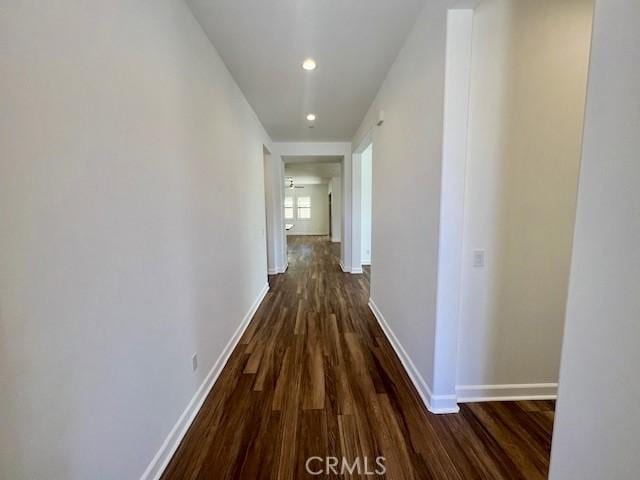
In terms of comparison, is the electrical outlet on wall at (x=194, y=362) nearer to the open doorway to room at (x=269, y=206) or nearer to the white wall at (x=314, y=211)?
the open doorway to room at (x=269, y=206)

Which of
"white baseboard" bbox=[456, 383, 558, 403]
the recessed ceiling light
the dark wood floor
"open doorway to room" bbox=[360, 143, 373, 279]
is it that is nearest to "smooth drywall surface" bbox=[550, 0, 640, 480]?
the dark wood floor

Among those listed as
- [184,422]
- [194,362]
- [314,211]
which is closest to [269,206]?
[194,362]

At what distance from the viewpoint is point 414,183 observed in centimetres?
215

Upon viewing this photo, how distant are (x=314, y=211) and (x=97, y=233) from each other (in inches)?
505

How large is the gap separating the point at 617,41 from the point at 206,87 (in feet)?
7.40

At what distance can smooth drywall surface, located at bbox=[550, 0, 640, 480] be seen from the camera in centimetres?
61

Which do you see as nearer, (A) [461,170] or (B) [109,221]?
(B) [109,221]

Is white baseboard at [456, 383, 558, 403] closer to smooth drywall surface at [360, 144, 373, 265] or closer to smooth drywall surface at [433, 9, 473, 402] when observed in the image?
smooth drywall surface at [433, 9, 473, 402]

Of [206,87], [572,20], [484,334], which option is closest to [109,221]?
[206,87]

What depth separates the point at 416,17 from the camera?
6.39 ft

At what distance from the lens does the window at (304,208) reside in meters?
13.7

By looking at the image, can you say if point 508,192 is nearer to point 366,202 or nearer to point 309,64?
point 309,64

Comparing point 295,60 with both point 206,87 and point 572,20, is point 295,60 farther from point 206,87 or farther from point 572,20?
point 572,20

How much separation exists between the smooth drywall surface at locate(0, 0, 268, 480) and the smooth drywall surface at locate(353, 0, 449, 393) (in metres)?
1.59
